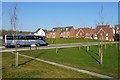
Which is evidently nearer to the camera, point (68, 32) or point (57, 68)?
point (57, 68)

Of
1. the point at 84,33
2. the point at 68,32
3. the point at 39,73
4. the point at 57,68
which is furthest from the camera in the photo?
the point at 68,32

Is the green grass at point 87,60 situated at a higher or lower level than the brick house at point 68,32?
lower

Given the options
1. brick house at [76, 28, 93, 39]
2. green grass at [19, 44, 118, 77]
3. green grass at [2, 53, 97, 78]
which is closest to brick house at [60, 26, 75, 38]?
brick house at [76, 28, 93, 39]

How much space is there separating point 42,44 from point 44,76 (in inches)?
1626

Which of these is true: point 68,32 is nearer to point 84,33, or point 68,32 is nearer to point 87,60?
point 84,33

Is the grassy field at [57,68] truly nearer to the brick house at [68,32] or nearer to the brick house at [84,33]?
the brick house at [84,33]

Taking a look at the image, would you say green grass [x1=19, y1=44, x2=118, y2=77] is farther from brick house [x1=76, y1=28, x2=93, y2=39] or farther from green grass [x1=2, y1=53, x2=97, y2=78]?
brick house [x1=76, y1=28, x2=93, y2=39]

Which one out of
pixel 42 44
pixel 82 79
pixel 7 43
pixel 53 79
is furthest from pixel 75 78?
pixel 42 44

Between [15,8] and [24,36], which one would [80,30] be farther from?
[15,8]

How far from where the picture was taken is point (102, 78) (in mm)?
13891

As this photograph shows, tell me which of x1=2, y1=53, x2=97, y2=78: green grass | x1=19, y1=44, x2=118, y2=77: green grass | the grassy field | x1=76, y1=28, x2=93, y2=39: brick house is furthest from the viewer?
x1=76, y1=28, x2=93, y2=39: brick house

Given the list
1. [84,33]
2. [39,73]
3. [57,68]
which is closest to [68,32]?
[84,33]

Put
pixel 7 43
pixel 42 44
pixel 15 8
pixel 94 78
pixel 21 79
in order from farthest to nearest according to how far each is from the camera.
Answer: pixel 42 44 → pixel 7 43 → pixel 15 8 → pixel 94 78 → pixel 21 79

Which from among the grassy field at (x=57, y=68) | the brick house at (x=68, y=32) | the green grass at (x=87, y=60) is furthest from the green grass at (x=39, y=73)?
the brick house at (x=68, y=32)
